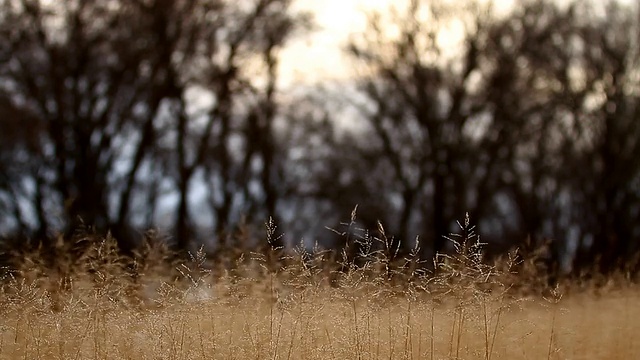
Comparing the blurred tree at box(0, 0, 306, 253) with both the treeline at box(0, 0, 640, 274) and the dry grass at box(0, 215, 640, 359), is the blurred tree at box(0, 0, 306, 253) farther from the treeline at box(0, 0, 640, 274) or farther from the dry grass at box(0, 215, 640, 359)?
the dry grass at box(0, 215, 640, 359)

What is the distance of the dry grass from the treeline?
1131cm

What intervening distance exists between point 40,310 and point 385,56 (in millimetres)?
18651

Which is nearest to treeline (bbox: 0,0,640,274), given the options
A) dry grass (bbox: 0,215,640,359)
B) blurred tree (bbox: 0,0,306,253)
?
blurred tree (bbox: 0,0,306,253)

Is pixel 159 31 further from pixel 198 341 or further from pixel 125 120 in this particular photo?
pixel 198 341

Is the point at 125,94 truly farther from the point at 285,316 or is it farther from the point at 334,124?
the point at 285,316

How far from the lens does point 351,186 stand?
1068 inches

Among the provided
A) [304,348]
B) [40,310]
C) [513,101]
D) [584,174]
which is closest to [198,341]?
[304,348]

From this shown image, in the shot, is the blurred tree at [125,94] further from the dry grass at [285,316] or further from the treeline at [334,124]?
the dry grass at [285,316]

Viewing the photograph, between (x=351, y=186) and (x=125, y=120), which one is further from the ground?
(x=125, y=120)

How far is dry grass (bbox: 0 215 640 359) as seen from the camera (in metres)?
7.32

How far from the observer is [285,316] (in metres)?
7.80

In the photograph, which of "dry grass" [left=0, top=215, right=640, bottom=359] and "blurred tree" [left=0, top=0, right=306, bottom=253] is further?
"blurred tree" [left=0, top=0, right=306, bottom=253]

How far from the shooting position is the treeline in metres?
19.6

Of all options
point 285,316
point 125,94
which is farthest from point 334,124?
point 285,316
